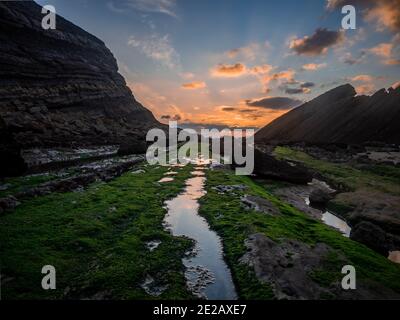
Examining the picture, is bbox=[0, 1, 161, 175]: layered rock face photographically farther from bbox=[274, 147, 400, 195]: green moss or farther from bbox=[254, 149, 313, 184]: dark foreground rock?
bbox=[274, 147, 400, 195]: green moss

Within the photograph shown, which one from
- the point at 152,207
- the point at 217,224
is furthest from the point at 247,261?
the point at 152,207

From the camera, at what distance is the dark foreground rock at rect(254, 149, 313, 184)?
46.5 m

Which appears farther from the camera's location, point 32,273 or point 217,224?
point 217,224

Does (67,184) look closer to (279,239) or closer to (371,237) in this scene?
(279,239)

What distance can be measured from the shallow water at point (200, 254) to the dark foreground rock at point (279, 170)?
68.3 feet

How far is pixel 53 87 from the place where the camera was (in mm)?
103812

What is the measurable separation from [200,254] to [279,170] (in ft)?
108

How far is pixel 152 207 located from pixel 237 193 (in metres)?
11.3

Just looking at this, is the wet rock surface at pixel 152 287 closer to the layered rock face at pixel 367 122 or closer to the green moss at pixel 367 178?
the green moss at pixel 367 178

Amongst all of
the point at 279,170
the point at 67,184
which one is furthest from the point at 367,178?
the point at 67,184

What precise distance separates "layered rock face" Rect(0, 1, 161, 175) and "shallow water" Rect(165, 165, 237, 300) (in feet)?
134

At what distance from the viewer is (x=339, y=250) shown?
64.5 feet

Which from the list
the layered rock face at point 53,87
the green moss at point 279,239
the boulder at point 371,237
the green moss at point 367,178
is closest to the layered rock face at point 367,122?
the green moss at point 367,178
